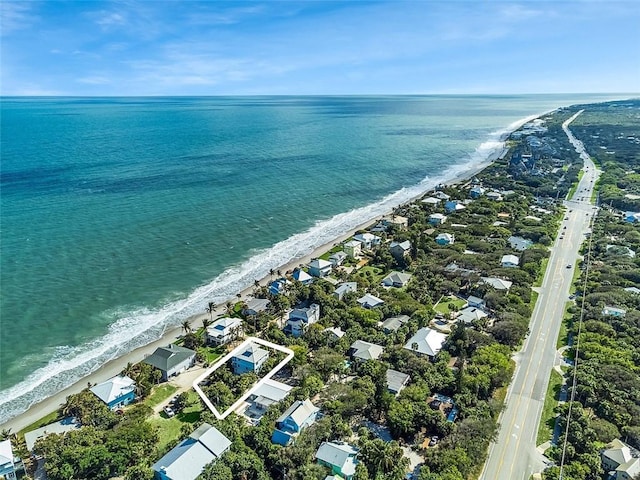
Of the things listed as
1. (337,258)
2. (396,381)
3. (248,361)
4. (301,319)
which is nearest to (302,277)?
(337,258)

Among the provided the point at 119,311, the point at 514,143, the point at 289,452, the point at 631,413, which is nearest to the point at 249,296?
the point at 119,311

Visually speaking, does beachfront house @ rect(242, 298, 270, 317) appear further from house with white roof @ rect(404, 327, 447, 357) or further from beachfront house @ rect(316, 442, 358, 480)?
beachfront house @ rect(316, 442, 358, 480)

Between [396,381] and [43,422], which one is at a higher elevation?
[396,381]

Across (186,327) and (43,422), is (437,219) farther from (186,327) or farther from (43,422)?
(43,422)

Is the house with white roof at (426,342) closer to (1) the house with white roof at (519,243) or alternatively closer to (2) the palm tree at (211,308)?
(2) the palm tree at (211,308)

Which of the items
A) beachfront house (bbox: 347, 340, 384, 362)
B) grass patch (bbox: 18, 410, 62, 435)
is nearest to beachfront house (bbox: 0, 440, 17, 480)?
grass patch (bbox: 18, 410, 62, 435)

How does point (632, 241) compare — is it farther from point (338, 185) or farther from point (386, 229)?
point (338, 185)

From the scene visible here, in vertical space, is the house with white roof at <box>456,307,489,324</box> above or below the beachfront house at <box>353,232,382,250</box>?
below
